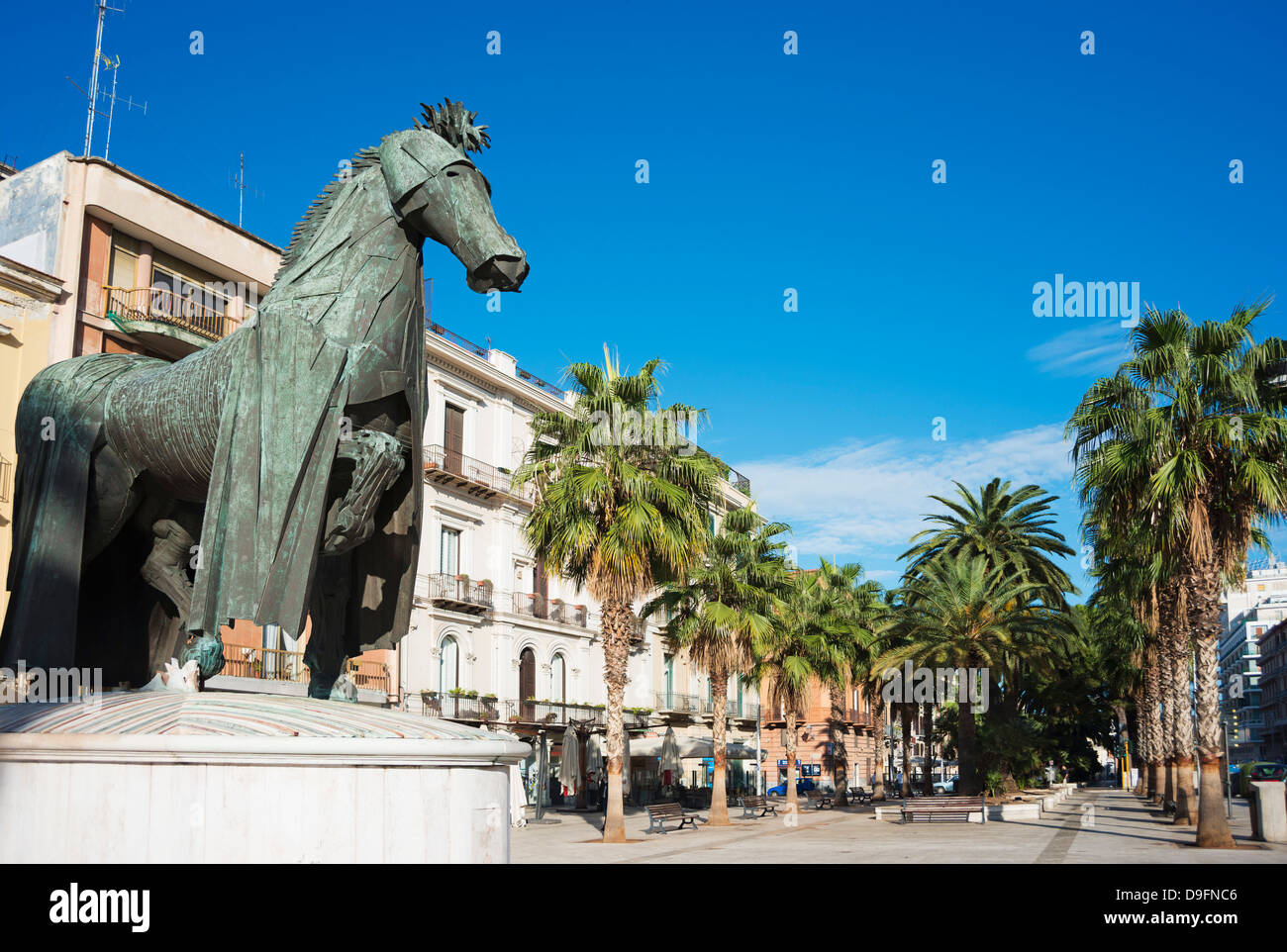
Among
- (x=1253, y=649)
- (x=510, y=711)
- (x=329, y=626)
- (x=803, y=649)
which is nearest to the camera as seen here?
(x=329, y=626)

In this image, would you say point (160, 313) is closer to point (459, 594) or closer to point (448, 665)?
point (459, 594)

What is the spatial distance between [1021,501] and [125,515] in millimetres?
38996

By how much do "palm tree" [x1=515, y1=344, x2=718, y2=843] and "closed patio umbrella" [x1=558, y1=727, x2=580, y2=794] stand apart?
14.1m

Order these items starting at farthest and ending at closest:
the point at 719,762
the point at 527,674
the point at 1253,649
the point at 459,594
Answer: the point at 1253,649 < the point at 527,674 < the point at 459,594 < the point at 719,762

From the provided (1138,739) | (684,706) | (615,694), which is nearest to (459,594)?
(615,694)

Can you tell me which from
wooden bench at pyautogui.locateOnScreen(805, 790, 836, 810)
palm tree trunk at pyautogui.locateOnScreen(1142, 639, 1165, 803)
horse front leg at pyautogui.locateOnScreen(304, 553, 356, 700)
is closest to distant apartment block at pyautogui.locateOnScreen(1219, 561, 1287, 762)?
wooden bench at pyautogui.locateOnScreen(805, 790, 836, 810)

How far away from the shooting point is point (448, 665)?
37.8 metres

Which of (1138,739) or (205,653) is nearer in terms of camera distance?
(205,653)

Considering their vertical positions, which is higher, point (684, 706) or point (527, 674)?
point (527, 674)

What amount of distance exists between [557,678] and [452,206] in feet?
129

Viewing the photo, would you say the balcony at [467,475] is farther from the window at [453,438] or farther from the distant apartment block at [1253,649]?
the distant apartment block at [1253,649]

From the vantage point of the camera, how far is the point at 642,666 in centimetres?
5131
